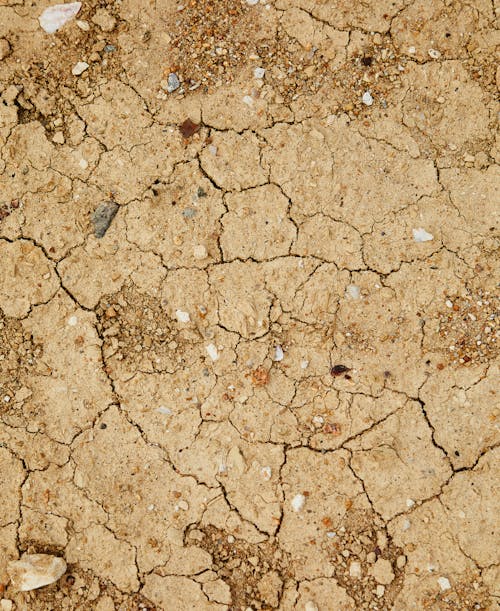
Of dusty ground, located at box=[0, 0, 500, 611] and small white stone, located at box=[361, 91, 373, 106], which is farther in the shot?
small white stone, located at box=[361, 91, 373, 106]

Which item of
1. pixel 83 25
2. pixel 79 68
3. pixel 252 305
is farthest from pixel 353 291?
pixel 83 25

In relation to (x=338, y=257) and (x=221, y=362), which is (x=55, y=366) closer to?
(x=221, y=362)

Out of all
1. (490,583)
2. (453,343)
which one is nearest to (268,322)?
(453,343)

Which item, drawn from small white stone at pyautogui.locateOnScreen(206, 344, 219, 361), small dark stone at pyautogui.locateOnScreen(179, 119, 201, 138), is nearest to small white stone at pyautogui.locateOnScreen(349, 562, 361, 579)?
small white stone at pyautogui.locateOnScreen(206, 344, 219, 361)

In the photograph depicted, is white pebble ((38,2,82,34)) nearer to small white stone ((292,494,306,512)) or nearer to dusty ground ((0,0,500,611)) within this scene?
dusty ground ((0,0,500,611))

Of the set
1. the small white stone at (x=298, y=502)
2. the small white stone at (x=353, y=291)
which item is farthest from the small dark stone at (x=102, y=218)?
the small white stone at (x=298, y=502)
